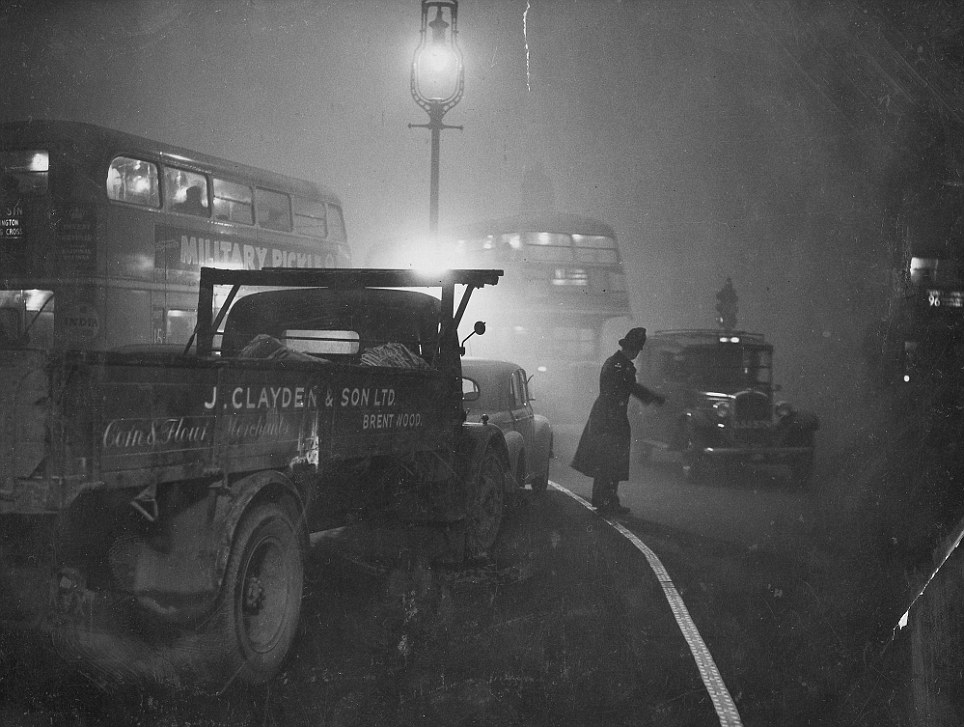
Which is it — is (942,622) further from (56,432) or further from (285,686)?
(56,432)

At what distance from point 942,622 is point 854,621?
29.6 inches

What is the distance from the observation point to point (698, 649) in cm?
454

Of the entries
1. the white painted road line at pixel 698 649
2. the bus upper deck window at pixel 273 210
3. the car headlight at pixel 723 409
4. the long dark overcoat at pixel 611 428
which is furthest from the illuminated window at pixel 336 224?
the white painted road line at pixel 698 649

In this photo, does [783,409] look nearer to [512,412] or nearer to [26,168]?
[512,412]

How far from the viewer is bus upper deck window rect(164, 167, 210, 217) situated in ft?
39.2

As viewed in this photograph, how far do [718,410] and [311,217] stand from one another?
7036 mm

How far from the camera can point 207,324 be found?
22.0 ft

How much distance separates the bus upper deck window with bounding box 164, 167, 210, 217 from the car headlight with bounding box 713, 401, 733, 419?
7.19 m

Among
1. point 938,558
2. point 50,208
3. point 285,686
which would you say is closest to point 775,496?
point 938,558

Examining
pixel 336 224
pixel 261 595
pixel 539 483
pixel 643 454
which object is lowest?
pixel 643 454

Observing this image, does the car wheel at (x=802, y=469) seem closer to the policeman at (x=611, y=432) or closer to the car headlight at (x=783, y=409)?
the car headlight at (x=783, y=409)

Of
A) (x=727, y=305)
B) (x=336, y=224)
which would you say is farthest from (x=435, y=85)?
(x=727, y=305)

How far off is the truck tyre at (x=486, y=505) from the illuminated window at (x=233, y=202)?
7.30 meters

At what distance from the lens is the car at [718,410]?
1191 cm
